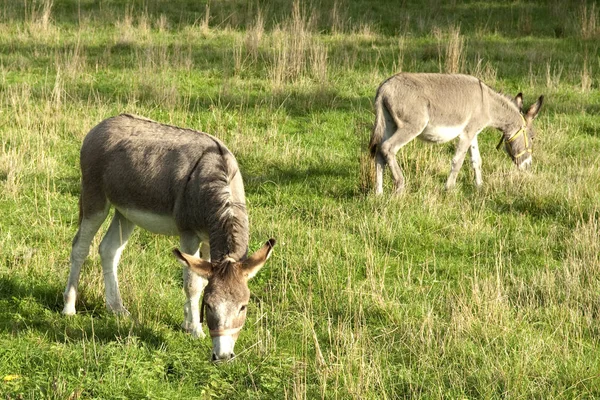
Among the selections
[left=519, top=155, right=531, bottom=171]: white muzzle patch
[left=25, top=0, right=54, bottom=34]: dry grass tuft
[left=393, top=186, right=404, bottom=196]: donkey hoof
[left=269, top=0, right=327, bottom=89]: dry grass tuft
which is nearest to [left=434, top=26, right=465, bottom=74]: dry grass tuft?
[left=269, top=0, right=327, bottom=89]: dry grass tuft

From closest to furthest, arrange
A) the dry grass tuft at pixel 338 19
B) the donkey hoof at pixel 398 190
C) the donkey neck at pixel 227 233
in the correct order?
the donkey neck at pixel 227 233 → the donkey hoof at pixel 398 190 → the dry grass tuft at pixel 338 19

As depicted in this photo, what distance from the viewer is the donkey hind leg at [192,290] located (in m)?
5.48

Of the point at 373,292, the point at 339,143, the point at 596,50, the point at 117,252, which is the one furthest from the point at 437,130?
the point at 596,50

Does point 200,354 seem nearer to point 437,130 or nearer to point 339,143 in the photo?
point 437,130

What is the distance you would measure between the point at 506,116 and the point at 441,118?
134 cm

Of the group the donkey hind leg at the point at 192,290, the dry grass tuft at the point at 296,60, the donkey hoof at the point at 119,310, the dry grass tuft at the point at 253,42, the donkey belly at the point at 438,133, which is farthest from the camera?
the dry grass tuft at the point at 253,42

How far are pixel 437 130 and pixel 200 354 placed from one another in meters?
4.76

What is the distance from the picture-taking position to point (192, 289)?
549 cm

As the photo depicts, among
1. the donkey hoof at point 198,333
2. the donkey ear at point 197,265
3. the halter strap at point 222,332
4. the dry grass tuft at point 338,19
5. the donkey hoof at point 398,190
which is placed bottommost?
the donkey hoof at point 198,333

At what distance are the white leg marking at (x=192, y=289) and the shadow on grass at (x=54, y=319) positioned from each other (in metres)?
0.24

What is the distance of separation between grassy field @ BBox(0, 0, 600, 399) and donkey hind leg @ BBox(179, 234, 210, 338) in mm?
104

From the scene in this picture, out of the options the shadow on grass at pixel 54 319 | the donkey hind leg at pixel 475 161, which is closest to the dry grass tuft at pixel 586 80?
the donkey hind leg at pixel 475 161

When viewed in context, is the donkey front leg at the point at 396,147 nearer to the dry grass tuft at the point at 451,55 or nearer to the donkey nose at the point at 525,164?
the donkey nose at the point at 525,164

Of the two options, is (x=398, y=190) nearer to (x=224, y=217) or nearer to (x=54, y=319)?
(x=224, y=217)
